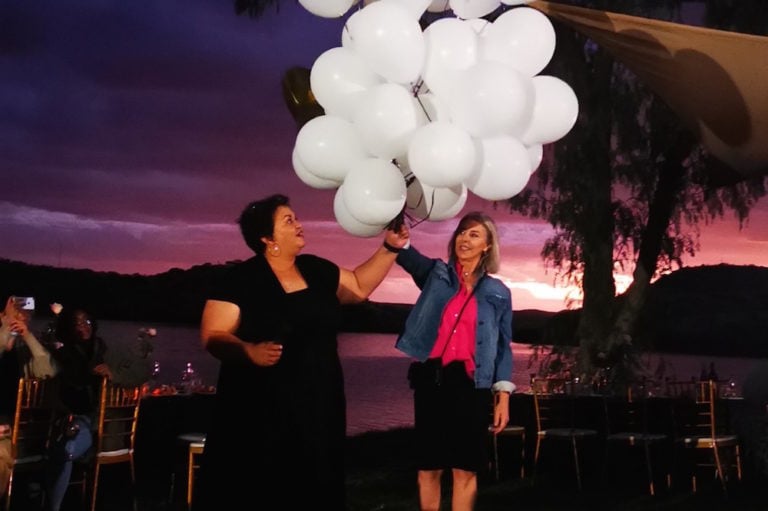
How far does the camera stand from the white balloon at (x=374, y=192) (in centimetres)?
298

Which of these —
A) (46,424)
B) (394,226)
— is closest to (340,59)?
(394,226)

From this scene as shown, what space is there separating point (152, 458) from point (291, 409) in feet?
13.6

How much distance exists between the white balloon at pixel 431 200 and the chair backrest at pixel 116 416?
2.84 meters

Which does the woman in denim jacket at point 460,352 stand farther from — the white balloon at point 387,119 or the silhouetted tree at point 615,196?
the silhouetted tree at point 615,196

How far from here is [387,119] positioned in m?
2.93

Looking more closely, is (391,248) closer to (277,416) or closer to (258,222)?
(258,222)

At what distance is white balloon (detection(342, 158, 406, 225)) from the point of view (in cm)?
298

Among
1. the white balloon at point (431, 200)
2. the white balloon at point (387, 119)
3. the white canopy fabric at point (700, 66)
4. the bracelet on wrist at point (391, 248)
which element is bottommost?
the bracelet on wrist at point (391, 248)

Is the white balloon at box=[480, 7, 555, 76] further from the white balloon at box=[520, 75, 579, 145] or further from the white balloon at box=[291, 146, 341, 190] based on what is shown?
the white balloon at box=[291, 146, 341, 190]

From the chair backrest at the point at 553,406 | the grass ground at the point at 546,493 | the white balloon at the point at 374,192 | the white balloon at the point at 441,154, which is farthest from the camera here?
the chair backrest at the point at 553,406

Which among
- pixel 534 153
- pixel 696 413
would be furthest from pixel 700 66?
pixel 696 413

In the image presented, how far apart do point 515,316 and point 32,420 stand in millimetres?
2592

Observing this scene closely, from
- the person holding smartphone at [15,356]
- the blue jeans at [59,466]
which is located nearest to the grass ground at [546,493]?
the blue jeans at [59,466]

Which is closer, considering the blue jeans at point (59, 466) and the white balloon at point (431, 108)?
the white balloon at point (431, 108)
